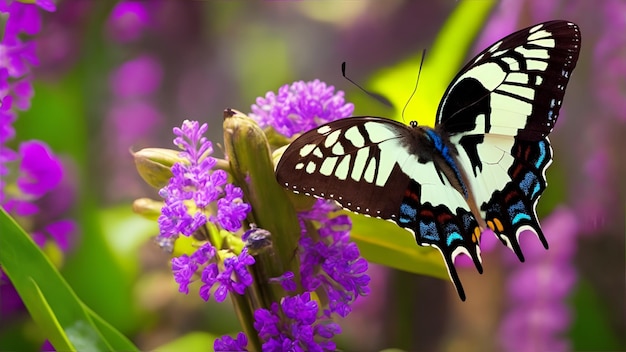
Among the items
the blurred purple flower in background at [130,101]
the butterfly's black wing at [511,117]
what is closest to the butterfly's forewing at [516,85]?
the butterfly's black wing at [511,117]

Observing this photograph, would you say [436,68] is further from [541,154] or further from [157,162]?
[157,162]

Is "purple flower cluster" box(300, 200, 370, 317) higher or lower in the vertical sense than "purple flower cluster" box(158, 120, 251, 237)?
lower

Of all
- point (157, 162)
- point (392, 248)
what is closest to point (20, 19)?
point (157, 162)

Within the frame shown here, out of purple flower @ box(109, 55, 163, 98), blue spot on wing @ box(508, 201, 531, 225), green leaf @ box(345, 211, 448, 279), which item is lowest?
green leaf @ box(345, 211, 448, 279)

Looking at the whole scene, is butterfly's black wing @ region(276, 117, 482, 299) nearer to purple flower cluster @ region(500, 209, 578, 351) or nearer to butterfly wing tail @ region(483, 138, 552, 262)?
butterfly wing tail @ region(483, 138, 552, 262)

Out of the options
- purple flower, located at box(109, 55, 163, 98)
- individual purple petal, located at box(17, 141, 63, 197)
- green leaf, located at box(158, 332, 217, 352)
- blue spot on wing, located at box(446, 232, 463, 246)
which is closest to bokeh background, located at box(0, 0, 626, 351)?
purple flower, located at box(109, 55, 163, 98)

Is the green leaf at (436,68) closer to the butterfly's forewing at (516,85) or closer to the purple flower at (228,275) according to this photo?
the butterfly's forewing at (516,85)

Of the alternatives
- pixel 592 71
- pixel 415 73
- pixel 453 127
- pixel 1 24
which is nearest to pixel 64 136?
pixel 1 24
